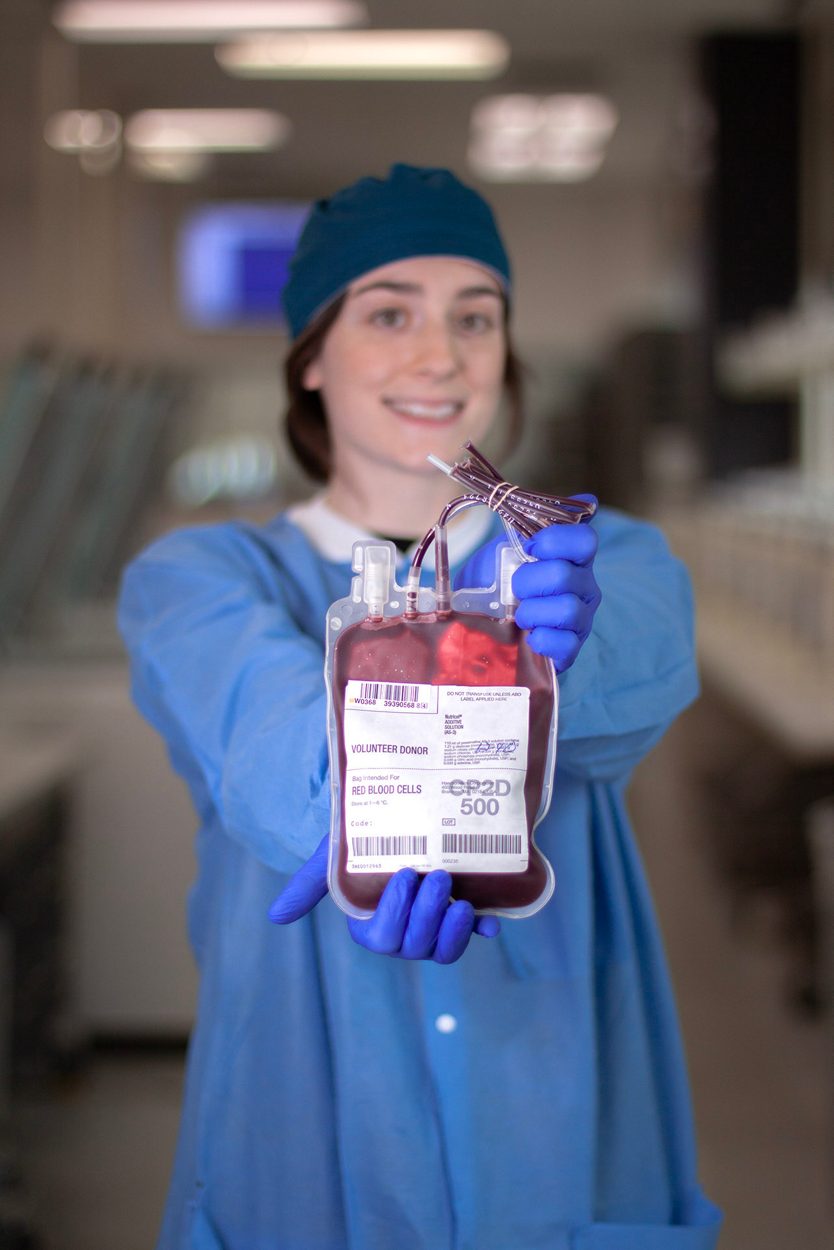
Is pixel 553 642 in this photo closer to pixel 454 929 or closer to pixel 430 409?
pixel 454 929

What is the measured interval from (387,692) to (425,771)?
0.18ft

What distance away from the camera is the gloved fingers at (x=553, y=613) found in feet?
2.77

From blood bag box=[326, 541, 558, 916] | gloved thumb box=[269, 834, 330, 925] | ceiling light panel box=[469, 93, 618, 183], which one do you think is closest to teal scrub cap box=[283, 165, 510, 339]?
blood bag box=[326, 541, 558, 916]

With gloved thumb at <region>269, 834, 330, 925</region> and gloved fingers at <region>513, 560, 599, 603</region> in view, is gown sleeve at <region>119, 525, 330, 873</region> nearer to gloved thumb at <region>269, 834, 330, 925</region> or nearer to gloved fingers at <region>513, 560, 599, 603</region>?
gloved thumb at <region>269, 834, 330, 925</region>

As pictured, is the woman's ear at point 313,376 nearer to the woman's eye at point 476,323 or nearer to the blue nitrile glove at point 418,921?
the woman's eye at point 476,323

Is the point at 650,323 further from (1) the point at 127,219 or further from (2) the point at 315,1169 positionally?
(2) the point at 315,1169

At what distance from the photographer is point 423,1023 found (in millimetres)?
1160

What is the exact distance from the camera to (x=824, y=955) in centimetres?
238

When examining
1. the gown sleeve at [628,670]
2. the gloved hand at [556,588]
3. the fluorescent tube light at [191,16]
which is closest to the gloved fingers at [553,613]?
the gloved hand at [556,588]

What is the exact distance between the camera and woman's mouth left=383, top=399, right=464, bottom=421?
121cm

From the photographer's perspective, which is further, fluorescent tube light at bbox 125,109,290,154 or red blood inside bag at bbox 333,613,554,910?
fluorescent tube light at bbox 125,109,290,154

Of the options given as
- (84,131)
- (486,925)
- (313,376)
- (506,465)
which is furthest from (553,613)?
(84,131)

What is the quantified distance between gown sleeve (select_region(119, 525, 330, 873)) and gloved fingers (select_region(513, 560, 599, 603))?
0.63ft

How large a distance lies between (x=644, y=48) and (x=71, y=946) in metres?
5.21
